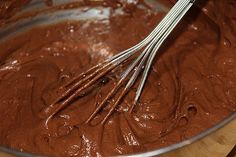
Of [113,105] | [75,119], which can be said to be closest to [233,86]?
[113,105]

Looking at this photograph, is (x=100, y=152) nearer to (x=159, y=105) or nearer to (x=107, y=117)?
(x=107, y=117)

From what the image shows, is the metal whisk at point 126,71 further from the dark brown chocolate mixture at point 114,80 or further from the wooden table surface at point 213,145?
the wooden table surface at point 213,145

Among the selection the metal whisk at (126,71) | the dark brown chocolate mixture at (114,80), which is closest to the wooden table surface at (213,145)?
the dark brown chocolate mixture at (114,80)

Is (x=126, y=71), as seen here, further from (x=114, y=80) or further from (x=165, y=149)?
(x=165, y=149)

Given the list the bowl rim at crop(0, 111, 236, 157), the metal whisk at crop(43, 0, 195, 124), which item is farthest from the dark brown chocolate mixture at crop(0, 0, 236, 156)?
the bowl rim at crop(0, 111, 236, 157)

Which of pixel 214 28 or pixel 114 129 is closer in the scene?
pixel 114 129

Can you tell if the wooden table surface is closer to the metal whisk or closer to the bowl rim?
the bowl rim
